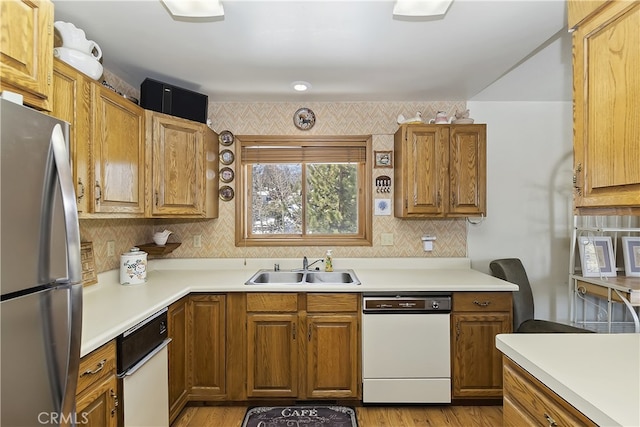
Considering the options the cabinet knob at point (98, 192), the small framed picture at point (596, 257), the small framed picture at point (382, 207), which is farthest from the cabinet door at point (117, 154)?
the small framed picture at point (596, 257)

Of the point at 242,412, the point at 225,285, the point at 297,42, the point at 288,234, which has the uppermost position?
the point at 297,42

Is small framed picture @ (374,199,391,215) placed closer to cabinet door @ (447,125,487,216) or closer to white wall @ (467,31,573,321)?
cabinet door @ (447,125,487,216)

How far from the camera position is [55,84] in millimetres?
1452

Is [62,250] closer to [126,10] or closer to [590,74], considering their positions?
[126,10]

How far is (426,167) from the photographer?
101 inches

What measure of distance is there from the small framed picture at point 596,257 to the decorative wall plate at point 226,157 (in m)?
3.14

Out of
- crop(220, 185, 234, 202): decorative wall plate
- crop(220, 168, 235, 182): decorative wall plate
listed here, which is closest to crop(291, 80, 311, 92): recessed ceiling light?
crop(220, 168, 235, 182): decorative wall plate

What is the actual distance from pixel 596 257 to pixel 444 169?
151 cm

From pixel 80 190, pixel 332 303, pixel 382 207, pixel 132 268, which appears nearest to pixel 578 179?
pixel 332 303

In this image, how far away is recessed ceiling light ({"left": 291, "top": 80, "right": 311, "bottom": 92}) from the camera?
2475mm

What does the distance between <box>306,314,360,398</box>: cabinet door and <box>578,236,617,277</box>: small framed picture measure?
2049mm

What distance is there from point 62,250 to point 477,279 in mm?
2495

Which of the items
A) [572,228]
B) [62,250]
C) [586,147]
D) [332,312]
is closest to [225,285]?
[332,312]

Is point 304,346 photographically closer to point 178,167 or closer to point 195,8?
point 178,167
